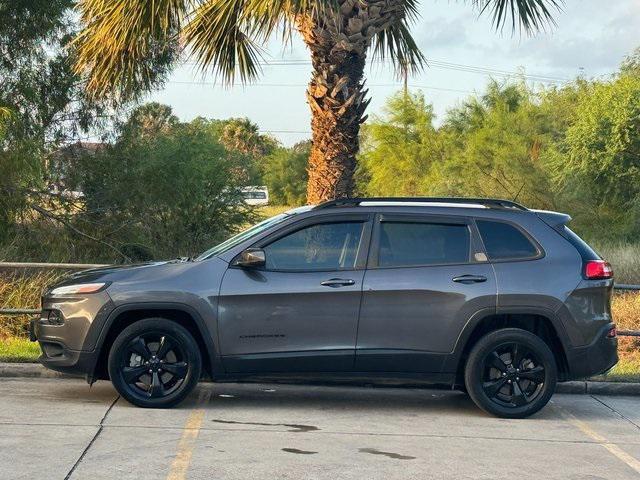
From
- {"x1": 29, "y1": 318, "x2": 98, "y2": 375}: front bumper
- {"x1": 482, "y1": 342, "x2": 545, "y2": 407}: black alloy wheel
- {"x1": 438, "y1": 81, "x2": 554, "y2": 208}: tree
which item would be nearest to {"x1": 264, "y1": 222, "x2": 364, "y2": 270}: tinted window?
{"x1": 482, "y1": 342, "x2": 545, "y2": 407}: black alloy wheel

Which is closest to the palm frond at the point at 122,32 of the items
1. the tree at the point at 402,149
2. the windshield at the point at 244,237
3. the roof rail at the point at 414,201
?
the windshield at the point at 244,237

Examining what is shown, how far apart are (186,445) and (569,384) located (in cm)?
447

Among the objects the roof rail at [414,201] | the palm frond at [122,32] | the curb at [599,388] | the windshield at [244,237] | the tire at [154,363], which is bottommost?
the curb at [599,388]

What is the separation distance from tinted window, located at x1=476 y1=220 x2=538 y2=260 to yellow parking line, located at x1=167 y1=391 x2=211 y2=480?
2844 millimetres

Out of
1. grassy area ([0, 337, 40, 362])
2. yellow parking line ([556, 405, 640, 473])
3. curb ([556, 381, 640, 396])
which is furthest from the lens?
grassy area ([0, 337, 40, 362])

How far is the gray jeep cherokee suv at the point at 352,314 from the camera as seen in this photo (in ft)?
28.1

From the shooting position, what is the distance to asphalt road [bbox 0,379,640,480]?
6754 mm

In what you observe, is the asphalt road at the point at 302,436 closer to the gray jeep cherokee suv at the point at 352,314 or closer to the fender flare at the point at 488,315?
the gray jeep cherokee suv at the point at 352,314

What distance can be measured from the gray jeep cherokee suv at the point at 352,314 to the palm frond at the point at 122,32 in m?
6.26

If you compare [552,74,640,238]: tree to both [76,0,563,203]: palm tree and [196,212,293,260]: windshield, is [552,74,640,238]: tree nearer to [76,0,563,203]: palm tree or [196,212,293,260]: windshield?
[76,0,563,203]: palm tree

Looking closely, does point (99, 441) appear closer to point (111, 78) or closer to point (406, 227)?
point (406, 227)

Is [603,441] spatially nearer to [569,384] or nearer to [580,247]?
[580,247]

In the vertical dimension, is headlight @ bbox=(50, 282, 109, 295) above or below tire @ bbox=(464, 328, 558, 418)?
above

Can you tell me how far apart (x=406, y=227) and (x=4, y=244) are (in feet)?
46.0
